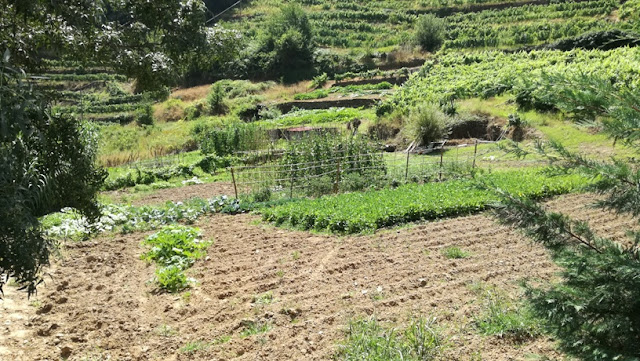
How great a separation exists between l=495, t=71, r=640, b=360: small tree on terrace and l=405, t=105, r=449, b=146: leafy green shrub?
17.2 meters

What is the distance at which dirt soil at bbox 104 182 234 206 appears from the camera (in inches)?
631

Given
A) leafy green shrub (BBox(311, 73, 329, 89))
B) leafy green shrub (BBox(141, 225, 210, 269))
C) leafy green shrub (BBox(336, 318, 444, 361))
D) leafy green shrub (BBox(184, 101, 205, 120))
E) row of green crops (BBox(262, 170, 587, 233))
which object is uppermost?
leafy green shrub (BBox(336, 318, 444, 361))

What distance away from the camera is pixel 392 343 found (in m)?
5.37

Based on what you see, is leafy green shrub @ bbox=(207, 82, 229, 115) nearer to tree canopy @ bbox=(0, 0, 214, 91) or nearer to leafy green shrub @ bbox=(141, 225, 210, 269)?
leafy green shrub @ bbox=(141, 225, 210, 269)

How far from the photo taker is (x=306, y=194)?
14.6 metres

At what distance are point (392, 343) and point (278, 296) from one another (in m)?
2.20

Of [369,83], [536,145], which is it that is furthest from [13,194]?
[369,83]

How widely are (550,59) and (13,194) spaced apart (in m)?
24.2

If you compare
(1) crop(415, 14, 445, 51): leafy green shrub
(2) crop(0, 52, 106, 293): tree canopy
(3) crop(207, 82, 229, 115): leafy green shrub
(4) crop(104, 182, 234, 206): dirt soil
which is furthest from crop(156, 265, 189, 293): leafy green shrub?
(1) crop(415, 14, 445, 51): leafy green shrub

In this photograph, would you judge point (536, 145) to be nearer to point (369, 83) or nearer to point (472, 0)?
point (369, 83)

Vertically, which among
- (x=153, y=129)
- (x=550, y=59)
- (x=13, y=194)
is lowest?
(x=153, y=129)

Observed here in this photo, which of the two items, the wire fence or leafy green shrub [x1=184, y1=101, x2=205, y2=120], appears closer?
the wire fence

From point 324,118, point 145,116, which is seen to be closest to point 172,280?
point 324,118

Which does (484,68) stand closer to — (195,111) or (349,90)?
(349,90)
